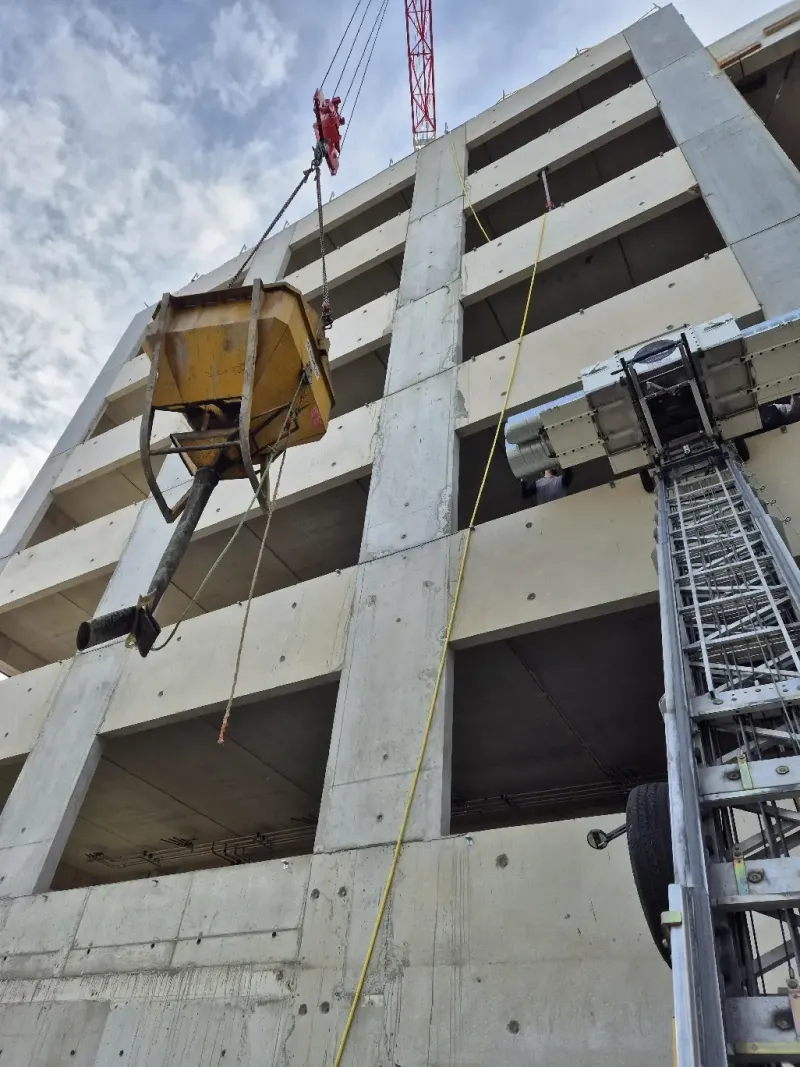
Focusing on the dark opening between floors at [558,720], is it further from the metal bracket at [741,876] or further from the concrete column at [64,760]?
the concrete column at [64,760]

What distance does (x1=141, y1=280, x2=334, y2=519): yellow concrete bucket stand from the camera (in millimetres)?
5570

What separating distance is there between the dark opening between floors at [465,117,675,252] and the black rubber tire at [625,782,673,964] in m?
12.0

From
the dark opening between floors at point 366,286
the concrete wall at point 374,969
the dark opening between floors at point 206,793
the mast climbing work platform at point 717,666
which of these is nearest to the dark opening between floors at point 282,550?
the dark opening between floors at point 206,793

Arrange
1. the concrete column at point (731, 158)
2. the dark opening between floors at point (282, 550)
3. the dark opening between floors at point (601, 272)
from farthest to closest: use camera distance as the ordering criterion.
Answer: the dark opening between floors at point (601, 272) → the dark opening between floors at point (282, 550) → the concrete column at point (731, 158)

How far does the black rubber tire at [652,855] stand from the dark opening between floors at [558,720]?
387 centimetres

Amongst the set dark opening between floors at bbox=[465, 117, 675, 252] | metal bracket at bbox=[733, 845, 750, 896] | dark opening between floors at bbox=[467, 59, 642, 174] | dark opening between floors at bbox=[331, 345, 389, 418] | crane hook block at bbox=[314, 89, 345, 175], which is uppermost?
crane hook block at bbox=[314, 89, 345, 175]

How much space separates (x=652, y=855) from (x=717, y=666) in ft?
3.60

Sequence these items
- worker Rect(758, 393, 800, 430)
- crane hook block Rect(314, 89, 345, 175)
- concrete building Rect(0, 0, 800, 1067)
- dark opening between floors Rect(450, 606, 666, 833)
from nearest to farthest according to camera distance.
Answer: concrete building Rect(0, 0, 800, 1067)
worker Rect(758, 393, 800, 430)
dark opening between floors Rect(450, 606, 666, 833)
crane hook block Rect(314, 89, 345, 175)

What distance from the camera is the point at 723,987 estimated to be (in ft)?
6.75

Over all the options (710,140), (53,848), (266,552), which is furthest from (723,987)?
(710,140)

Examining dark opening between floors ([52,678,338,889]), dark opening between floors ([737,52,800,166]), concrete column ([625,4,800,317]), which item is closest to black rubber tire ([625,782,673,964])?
dark opening between floors ([52,678,338,889])

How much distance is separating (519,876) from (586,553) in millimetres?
3034

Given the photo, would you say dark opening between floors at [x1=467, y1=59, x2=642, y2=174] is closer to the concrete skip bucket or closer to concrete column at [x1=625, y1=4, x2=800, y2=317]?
concrete column at [x1=625, y1=4, x2=800, y2=317]

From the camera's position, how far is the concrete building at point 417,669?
4.67m
